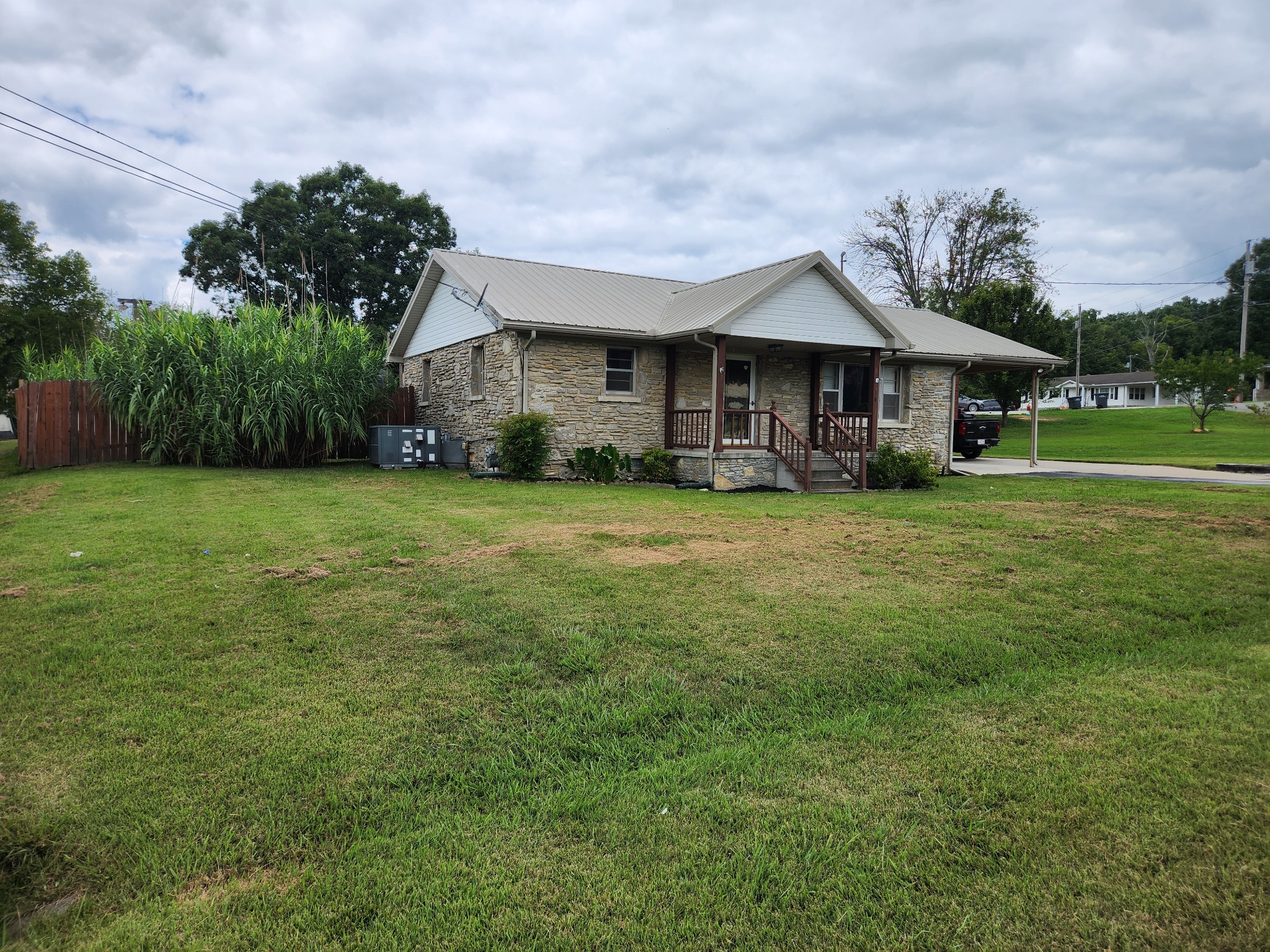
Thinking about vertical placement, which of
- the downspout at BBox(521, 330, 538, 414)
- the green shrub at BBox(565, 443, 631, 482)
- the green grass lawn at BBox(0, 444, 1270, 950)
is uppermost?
the downspout at BBox(521, 330, 538, 414)

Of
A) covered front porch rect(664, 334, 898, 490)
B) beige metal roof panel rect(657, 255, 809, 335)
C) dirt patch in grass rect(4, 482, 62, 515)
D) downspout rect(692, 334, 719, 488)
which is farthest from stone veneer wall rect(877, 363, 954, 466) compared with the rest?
dirt patch in grass rect(4, 482, 62, 515)

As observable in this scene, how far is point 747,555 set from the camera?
22.1 ft

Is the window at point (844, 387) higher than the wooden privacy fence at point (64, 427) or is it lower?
higher

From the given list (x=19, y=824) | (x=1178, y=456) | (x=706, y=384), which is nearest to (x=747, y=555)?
(x=19, y=824)

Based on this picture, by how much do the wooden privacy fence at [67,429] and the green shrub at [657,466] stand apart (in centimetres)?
1046

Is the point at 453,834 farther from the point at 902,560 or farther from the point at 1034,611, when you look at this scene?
the point at 902,560

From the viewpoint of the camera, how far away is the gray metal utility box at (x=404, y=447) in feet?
52.1

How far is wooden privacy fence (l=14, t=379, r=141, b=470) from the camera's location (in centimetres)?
1403

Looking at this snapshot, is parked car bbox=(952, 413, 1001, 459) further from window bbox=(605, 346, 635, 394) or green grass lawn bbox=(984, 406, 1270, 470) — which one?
window bbox=(605, 346, 635, 394)

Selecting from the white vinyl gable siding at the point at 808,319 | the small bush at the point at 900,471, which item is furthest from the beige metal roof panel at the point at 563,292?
the small bush at the point at 900,471

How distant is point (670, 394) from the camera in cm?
1574

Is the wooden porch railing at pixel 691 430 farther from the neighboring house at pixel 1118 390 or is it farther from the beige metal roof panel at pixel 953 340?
the neighboring house at pixel 1118 390

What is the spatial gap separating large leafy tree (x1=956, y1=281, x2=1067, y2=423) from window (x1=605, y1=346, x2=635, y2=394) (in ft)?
70.6

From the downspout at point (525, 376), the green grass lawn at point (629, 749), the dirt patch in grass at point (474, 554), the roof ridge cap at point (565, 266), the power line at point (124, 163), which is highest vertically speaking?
the power line at point (124, 163)
